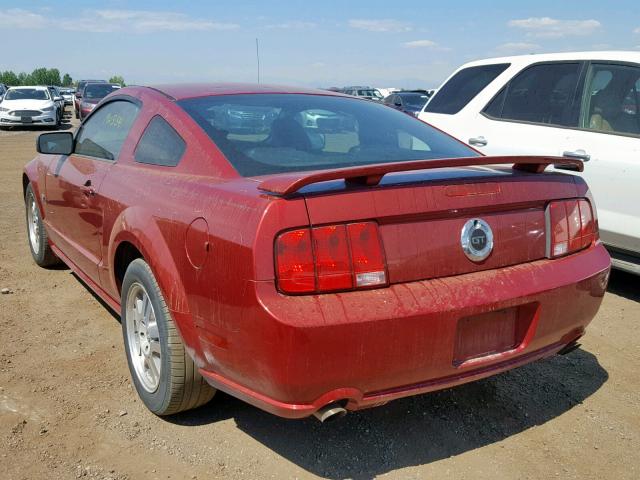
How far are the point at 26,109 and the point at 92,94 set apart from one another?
255 centimetres

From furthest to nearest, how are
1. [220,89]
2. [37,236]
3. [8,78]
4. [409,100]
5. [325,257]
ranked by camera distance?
[8,78], [409,100], [37,236], [220,89], [325,257]

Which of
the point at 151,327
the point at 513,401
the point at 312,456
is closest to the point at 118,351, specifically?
the point at 151,327

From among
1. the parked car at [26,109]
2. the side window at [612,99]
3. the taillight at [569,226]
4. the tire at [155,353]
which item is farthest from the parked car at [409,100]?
the tire at [155,353]

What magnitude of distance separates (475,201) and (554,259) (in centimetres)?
50

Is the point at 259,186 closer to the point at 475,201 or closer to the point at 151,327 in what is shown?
the point at 475,201

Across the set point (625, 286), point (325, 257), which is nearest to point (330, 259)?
point (325, 257)

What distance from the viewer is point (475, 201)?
7.76ft

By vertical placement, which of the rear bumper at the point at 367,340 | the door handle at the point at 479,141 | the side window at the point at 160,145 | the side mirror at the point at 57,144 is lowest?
the rear bumper at the point at 367,340

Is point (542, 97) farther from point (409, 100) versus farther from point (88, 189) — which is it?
point (409, 100)

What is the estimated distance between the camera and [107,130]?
3.83 m

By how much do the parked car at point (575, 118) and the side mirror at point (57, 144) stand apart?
3431 millimetres

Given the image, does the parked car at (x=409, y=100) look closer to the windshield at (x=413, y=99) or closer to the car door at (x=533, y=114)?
the windshield at (x=413, y=99)

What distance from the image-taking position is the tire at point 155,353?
268 centimetres

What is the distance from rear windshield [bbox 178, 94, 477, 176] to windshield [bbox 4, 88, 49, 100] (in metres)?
22.6
